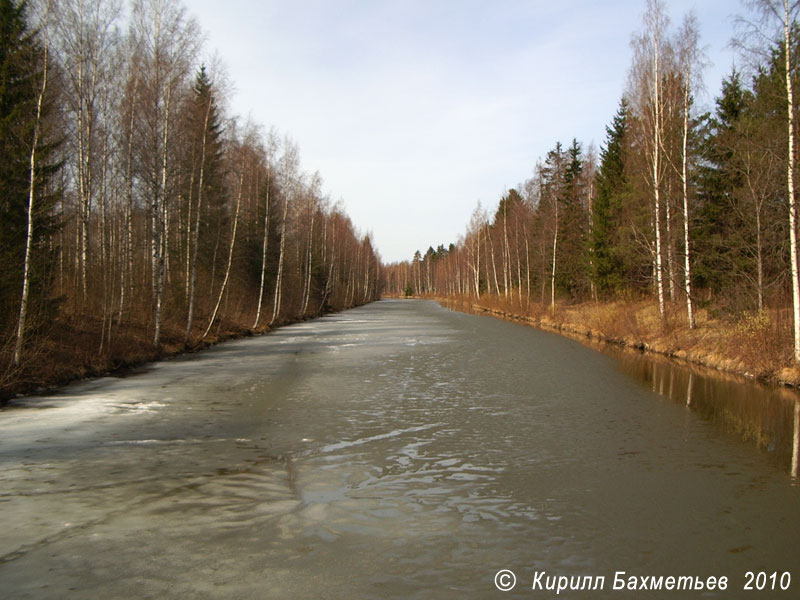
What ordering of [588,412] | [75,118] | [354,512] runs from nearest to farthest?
[354,512] < [588,412] < [75,118]

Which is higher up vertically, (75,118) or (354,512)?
(75,118)

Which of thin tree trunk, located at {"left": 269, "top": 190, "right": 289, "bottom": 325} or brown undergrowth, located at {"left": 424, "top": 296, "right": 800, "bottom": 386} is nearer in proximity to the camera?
brown undergrowth, located at {"left": 424, "top": 296, "right": 800, "bottom": 386}

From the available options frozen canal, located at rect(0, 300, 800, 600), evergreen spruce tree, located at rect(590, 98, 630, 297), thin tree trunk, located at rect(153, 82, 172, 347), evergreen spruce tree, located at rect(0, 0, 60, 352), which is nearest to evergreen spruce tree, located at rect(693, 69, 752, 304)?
evergreen spruce tree, located at rect(590, 98, 630, 297)

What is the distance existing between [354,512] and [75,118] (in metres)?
22.4

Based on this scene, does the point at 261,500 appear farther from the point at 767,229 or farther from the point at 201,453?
the point at 767,229

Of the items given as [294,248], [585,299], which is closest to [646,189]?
[585,299]

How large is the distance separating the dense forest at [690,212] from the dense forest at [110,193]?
1852 centimetres

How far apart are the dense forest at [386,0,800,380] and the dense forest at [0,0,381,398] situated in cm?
1852

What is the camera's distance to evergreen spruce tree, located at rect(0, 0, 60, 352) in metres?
13.8

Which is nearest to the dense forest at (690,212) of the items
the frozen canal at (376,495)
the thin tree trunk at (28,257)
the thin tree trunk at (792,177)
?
the thin tree trunk at (792,177)

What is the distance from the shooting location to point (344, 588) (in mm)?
4312

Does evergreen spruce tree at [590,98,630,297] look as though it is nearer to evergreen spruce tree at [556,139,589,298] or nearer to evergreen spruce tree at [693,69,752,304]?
evergreen spruce tree at [556,139,589,298]

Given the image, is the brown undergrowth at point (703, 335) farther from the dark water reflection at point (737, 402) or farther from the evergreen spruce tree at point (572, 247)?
the evergreen spruce tree at point (572, 247)

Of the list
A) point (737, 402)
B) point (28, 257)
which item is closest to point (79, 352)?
point (28, 257)
